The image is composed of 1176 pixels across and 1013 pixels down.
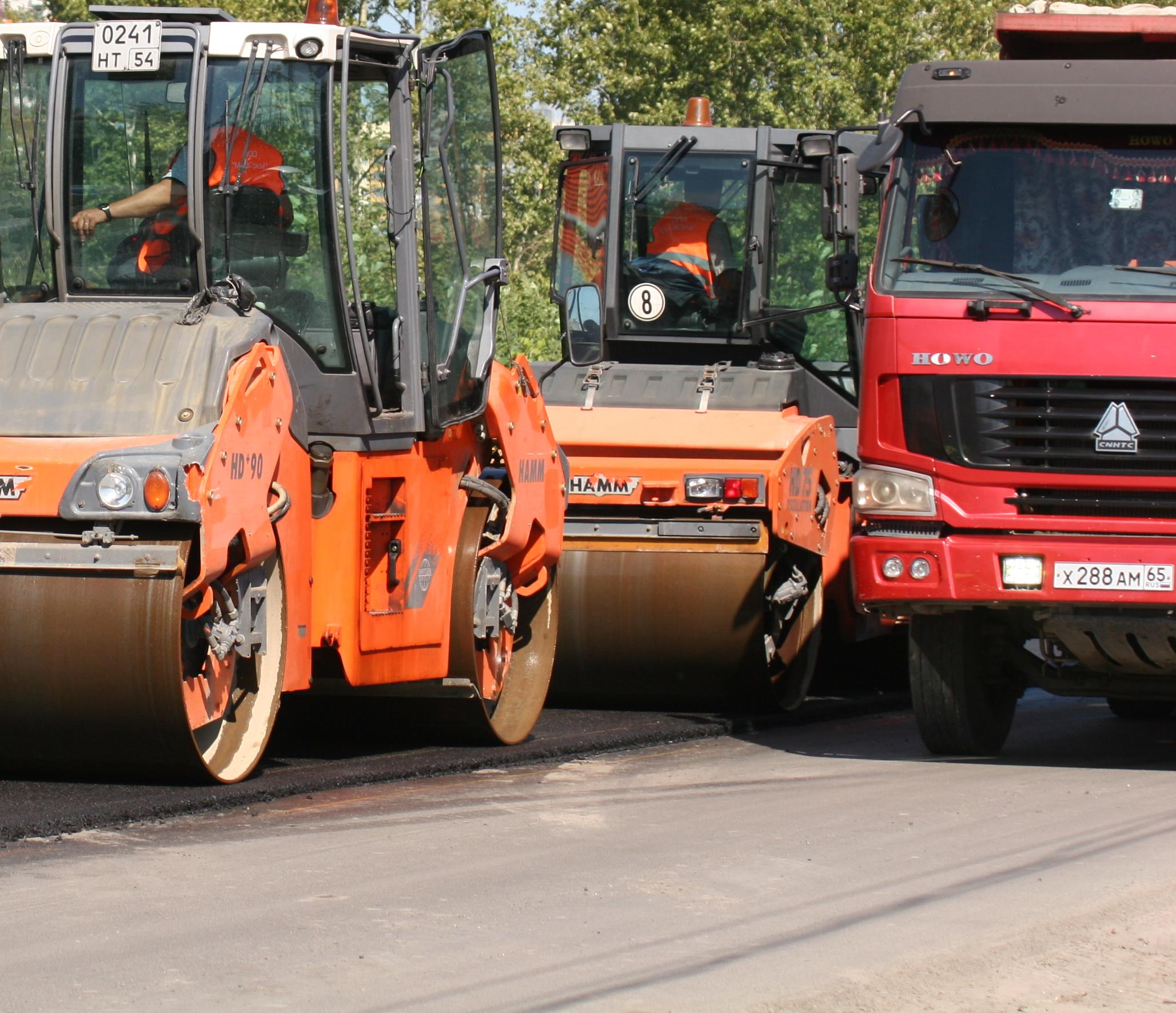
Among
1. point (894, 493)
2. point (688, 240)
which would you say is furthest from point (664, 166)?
point (894, 493)

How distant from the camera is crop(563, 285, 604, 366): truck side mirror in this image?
11.3 m

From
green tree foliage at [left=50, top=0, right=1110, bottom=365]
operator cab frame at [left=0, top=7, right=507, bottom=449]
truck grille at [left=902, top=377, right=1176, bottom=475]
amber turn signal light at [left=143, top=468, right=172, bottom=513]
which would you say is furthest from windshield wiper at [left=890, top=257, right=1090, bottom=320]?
green tree foliage at [left=50, top=0, right=1110, bottom=365]

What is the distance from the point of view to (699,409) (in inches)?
423

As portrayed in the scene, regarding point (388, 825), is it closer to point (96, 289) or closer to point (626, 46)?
point (96, 289)

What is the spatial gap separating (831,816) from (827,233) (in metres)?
2.80

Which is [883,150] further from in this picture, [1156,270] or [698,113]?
[698,113]

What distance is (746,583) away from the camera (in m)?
10.0

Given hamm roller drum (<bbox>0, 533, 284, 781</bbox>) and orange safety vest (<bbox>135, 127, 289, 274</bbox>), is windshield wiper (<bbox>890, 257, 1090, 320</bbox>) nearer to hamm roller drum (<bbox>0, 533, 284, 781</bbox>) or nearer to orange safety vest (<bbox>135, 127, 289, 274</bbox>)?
orange safety vest (<bbox>135, 127, 289, 274</bbox>)

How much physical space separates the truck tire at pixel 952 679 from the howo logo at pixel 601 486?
1.76 metres

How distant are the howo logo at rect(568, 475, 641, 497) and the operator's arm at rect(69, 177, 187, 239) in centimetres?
296

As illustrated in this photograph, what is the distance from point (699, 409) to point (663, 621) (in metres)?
1.27

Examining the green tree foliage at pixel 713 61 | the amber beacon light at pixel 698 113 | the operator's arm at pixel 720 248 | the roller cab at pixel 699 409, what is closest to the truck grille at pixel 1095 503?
the roller cab at pixel 699 409

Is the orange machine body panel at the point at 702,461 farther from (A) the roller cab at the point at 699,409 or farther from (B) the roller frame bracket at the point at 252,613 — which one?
(B) the roller frame bracket at the point at 252,613

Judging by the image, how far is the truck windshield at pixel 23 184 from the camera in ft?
25.8
